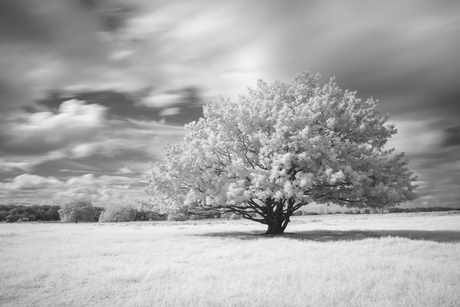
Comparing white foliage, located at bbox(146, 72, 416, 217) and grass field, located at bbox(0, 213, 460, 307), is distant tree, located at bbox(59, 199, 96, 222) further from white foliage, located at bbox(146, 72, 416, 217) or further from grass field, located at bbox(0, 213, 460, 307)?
grass field, located at bbox(0, 213, 460, 307)

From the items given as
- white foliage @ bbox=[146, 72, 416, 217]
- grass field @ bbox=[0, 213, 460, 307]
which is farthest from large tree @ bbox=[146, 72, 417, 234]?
grass field @ bbox=[0, 213, 460, 307]

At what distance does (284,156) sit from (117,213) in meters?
101

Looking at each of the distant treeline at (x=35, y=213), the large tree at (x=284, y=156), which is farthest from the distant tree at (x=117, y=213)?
the large tree at (x=284, y=156)

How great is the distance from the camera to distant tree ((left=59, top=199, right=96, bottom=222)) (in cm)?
10694

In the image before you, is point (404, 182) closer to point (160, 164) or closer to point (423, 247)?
point (423, 247)

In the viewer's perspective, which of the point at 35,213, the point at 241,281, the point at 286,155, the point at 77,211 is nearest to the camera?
the point at 241,281

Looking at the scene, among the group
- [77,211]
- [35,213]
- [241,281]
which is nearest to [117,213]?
[77,211]

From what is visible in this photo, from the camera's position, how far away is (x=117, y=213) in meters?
112

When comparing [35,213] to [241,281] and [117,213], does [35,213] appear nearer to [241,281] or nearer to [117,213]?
[117,213]

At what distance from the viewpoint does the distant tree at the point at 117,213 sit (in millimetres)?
109625

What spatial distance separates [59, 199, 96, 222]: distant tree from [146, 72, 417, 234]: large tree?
90.9 m

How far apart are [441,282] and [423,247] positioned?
35.4ft

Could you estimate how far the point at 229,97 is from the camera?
30.7 m

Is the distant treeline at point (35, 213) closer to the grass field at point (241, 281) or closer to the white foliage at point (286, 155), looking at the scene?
the white foliage at point (286, 155)
